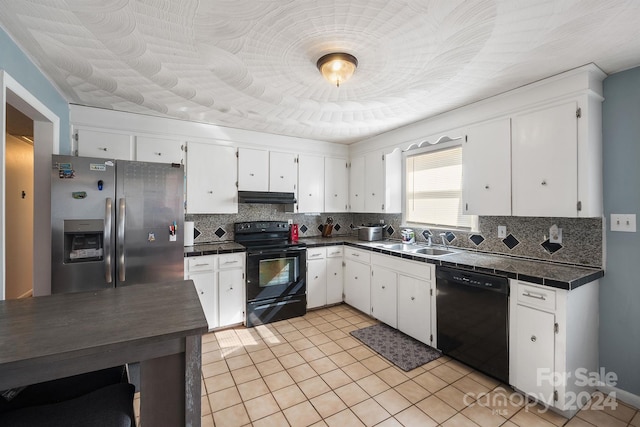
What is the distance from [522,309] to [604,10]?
184cm

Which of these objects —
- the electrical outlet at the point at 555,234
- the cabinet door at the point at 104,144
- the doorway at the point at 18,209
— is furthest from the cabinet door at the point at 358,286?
the doorway at the point at 18,209

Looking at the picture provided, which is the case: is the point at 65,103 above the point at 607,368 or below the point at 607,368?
above

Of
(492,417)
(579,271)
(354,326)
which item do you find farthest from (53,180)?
(579,271)

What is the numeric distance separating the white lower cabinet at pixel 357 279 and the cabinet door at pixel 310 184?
81cm

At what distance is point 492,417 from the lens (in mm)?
1881

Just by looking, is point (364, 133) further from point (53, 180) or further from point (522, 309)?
point (53, 180)

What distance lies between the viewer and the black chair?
89 centimetres

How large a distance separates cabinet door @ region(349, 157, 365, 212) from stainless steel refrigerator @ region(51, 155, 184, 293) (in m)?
Answer: 2.46

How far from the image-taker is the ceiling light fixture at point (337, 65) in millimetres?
1857

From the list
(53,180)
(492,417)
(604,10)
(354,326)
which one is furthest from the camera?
(354,326)

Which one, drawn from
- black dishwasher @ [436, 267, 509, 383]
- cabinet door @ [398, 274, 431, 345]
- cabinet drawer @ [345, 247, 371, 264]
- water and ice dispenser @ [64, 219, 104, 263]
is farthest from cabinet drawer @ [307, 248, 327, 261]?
water and ice dispenser @ [64, 219, 104, 263]

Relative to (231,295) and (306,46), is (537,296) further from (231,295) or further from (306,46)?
(231,295)

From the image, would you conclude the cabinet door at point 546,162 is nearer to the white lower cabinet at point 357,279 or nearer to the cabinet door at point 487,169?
the cabinet door at point 487,169

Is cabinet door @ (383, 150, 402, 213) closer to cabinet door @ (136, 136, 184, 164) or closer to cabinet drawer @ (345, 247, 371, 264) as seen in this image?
cabinet drawer @ (345, 247, 371, 264)
